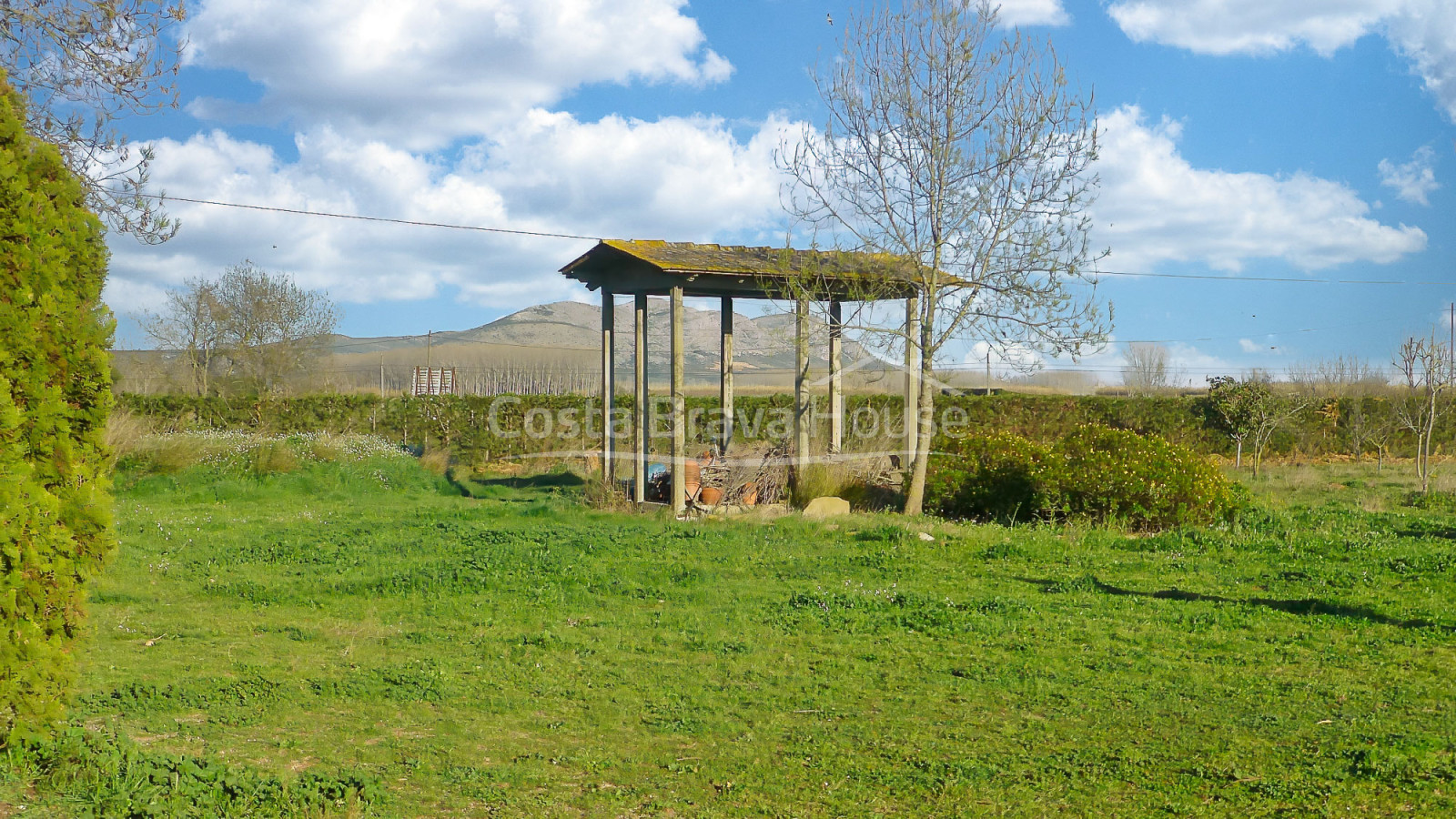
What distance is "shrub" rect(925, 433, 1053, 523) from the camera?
11.9 m

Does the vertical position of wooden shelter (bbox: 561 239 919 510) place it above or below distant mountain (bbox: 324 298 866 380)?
below

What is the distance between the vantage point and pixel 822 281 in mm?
12453

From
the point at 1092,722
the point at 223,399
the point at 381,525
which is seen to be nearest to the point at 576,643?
the point at 1092,722

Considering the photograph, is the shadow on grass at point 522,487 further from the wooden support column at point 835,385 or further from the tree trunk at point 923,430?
the tree trunk at point 923,430

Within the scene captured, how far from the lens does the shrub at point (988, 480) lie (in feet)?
39.0

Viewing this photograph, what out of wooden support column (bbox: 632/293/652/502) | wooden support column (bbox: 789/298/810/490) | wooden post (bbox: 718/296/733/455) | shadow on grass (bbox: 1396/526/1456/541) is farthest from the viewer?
wooden post (bbox: 718/296/733/455)

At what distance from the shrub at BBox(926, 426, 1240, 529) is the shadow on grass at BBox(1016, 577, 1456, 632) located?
3394 millimetres

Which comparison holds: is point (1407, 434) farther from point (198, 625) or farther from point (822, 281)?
point (198, 625)

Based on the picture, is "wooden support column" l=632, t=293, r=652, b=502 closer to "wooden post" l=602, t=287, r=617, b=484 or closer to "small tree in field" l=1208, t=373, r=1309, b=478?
"wooden post" l=602, t=287, r=617, b=484

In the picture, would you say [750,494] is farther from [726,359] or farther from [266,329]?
[266,329]

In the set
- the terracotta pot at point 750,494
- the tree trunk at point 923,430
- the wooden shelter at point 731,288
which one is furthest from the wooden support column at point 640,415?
the tree trunk at point 923,430

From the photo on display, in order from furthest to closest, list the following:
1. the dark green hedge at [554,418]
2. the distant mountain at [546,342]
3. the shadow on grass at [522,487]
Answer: the distant mountain at [546,342]
the dark green hedge at [554,418]
the shadow on grass at [522,487]

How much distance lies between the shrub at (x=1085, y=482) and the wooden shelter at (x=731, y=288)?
88cm

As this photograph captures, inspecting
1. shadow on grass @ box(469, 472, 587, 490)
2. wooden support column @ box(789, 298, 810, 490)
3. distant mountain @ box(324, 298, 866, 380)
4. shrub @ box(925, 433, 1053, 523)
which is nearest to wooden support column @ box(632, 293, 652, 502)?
wooden support column @ box(789, 298, 810, 490)
